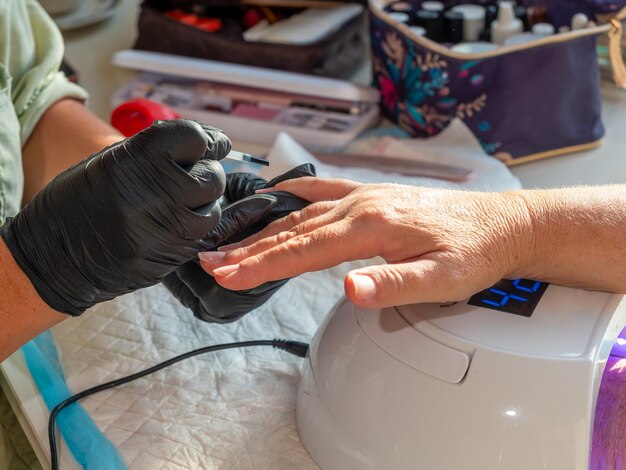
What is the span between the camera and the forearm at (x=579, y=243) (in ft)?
2.23

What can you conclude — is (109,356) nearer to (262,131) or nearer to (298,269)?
(298,269)

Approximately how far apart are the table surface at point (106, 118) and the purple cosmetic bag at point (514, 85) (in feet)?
0.10

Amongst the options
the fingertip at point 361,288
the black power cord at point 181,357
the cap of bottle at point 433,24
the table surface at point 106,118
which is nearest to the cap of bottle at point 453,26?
the cap of bottle at point 433,24

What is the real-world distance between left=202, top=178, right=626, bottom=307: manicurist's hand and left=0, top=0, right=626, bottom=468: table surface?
0.27m

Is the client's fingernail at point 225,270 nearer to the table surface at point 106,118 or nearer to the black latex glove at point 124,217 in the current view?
the black latex glove at point 124,217

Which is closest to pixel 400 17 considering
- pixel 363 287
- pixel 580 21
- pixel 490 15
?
pixel 490 15

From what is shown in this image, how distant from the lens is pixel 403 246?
656mm

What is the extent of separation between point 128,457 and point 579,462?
41 cm

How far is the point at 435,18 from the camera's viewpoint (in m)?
1.29

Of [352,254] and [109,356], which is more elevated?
[352,254]

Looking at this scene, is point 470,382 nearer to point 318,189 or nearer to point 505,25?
point 318,189


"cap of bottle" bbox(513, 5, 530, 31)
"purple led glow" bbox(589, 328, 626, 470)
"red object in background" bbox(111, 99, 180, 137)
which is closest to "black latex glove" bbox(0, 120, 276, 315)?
"purple led glow" bbox(589, 328, 626, 470)

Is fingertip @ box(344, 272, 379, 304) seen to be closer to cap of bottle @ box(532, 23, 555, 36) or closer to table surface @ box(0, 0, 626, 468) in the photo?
table surface @ box(0, 0, 626, 468)

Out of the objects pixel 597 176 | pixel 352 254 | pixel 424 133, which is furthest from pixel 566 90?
pixel 352 254
